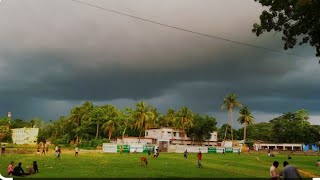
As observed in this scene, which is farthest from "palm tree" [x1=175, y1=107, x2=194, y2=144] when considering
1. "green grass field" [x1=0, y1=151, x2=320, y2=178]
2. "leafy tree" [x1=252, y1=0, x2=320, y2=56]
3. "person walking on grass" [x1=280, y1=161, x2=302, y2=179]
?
"person walking on grass" [x1=280, y1=161, x2=302, y2=179]

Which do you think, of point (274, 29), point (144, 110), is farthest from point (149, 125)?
point (274, 29)

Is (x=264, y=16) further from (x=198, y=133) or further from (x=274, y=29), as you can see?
(x=198, y=133)

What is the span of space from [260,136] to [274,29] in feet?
490

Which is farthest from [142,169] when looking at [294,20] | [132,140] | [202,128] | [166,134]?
[202,128]

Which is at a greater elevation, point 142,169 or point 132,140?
point 132,140

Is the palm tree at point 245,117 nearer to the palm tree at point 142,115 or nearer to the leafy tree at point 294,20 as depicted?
the palm tree at point 142,115

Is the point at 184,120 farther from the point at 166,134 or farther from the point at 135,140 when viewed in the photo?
the point at 135,140

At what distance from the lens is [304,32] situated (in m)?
32.3

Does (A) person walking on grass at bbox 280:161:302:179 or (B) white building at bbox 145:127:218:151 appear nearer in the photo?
(A) person walking on grass at bbox 280:161:302:179

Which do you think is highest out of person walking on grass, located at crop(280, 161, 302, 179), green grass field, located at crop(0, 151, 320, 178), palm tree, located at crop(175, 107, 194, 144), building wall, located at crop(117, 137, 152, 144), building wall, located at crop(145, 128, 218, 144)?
palm tree, located at crop(175, 107, 194, 144)

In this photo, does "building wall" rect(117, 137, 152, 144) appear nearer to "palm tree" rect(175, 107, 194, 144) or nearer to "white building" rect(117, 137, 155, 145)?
"white building" rect(117, 137, 155, 145)

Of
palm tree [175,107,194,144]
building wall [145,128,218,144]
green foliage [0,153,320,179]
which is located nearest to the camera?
green foliage [0,153,320,179]

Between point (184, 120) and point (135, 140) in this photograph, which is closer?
point (135, 140)

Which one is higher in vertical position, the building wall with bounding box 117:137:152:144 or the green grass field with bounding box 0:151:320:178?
the building wall with bounding box 117:137:152:144
